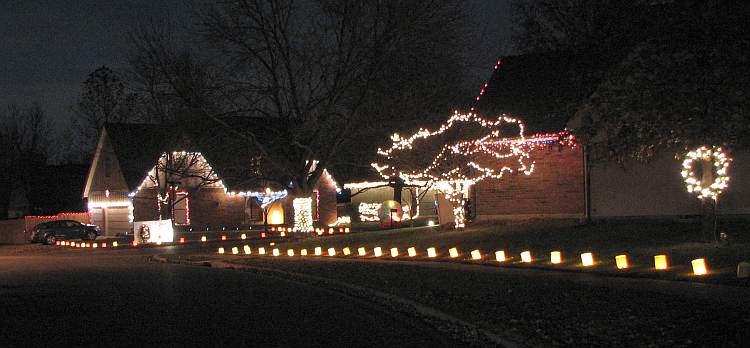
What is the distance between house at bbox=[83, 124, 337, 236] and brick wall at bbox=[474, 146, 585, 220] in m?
17.7

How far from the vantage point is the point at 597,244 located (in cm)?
2047

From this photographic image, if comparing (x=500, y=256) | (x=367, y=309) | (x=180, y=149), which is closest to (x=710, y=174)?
(x=500, y=256)

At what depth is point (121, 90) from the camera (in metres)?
61.5

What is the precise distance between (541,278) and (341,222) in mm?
38999

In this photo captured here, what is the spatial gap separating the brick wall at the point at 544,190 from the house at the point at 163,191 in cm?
1773

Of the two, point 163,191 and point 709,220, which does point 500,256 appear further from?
point 163,191

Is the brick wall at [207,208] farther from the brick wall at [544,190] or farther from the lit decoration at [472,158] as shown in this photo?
the brick wall at [544,190]

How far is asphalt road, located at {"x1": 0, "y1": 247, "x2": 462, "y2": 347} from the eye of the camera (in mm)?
11211

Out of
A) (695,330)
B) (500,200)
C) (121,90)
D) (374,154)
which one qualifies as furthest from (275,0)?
(121,90)

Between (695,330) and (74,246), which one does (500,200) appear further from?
(74,246)

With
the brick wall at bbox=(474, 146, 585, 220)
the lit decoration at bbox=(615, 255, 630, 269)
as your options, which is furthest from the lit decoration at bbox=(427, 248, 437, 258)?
the lit decoration at bbox=(615, 255, 630, 269)

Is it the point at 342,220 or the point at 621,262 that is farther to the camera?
the point at 342,220

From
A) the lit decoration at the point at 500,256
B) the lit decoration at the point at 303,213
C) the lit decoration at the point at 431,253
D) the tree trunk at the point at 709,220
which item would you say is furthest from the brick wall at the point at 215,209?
the tree trunk at the point at 709,220

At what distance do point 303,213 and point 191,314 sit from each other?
2260 cm
